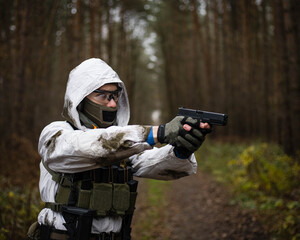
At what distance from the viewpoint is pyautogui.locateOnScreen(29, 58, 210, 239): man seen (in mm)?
2061

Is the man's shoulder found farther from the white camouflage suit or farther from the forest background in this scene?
the forest background

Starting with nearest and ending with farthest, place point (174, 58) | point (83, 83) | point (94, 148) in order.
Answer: point (94, 148) → point (83, 83) → point (174, 58)

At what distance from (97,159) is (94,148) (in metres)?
0.10

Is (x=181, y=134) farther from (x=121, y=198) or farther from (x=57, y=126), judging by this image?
(x=57, y=126)

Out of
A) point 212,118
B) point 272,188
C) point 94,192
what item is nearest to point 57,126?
point 94,192

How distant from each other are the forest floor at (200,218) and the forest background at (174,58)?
8.94 feet

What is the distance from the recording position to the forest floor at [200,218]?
5.46m

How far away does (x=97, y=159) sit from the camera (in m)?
2.06

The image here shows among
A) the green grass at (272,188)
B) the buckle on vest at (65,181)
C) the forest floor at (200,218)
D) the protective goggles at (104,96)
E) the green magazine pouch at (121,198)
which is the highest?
the protective goggles at (104,96)

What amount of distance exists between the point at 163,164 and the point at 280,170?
5.12 meters

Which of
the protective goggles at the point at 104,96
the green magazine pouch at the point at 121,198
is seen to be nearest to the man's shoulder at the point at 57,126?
the protective goggles at the point at 104,96

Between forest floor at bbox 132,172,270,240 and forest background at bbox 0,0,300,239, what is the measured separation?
2.73m

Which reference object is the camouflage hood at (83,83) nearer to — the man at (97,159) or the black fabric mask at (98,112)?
the man at (97,159)

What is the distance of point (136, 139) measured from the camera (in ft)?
6.74
